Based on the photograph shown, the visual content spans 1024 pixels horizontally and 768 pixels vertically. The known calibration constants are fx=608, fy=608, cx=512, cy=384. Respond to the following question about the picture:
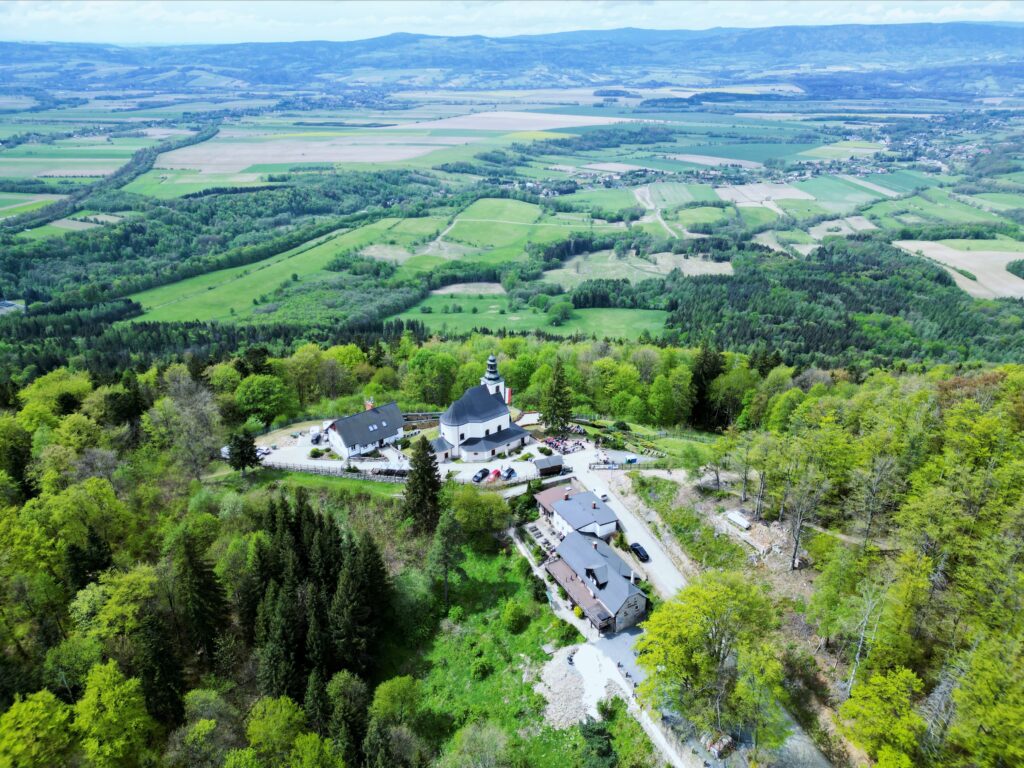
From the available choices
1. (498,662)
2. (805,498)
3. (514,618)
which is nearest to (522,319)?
(514,618)

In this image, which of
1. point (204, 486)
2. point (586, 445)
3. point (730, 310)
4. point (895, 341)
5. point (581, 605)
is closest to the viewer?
point (581, 605)

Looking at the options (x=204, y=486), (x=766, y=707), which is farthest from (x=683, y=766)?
(x=204, y=486)

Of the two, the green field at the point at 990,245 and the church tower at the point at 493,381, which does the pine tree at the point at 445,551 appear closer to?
the church tower at the point at 493,381

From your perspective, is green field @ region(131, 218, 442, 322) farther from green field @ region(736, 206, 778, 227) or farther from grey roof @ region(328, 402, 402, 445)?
green field @ region(736, 206, 778, 227)

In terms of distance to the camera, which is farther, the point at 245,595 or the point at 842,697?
the point at 245,595

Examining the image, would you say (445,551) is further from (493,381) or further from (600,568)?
(493,381)

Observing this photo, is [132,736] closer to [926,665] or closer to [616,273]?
[926,665]
